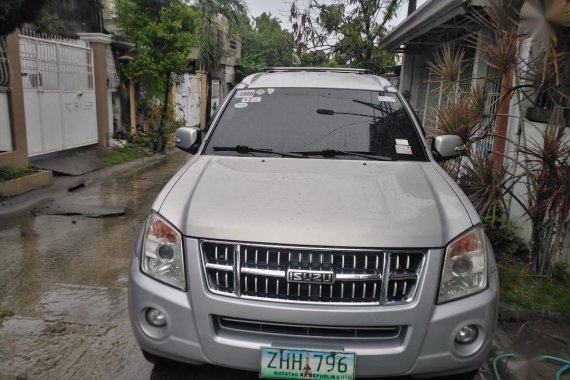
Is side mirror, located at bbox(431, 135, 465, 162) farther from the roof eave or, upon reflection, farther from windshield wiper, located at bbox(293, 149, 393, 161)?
the roof eave

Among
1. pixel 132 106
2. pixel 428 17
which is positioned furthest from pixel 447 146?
Answer: pixel 132 106

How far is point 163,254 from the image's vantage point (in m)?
2.33

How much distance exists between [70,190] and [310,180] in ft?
19.6

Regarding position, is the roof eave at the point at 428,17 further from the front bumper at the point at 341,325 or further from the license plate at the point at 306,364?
the license plate at the point at 306,364

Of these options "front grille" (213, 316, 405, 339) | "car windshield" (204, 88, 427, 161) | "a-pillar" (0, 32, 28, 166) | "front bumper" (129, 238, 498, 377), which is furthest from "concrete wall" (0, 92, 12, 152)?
"front grille" (213, 316, 405, 339)

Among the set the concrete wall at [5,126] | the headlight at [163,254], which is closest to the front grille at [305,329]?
the headlight at [163,254]

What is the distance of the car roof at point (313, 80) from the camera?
3840mm

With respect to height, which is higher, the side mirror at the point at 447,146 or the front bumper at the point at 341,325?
the side mirror at the point at 447,146

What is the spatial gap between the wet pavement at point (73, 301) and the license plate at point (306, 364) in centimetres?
37

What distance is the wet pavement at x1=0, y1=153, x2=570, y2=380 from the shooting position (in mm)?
2848

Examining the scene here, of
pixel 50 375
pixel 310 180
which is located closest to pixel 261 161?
pixel 310 180

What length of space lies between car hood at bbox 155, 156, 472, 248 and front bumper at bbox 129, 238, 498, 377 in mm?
176

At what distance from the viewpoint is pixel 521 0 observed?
3.94m

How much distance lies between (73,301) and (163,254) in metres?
1.88
